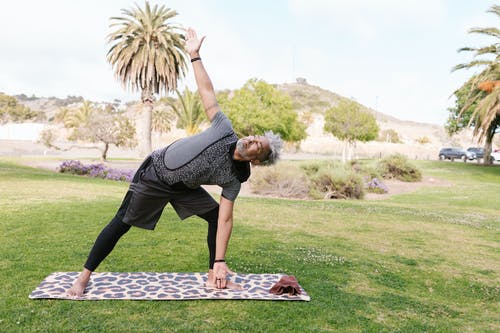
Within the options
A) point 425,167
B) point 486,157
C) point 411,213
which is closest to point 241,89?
point 425,167

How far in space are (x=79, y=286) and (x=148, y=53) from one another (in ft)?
95.4

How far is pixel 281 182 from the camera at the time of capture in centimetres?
1889

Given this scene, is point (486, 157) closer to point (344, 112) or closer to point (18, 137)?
point (344, 112)

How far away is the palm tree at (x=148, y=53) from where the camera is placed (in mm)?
31500

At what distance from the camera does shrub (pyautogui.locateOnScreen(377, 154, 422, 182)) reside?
2716 centimetres

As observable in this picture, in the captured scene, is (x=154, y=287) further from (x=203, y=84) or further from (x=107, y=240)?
(x=203, y=84)

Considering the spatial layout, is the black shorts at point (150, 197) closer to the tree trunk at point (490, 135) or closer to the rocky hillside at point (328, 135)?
the tree trunk at point (490, 135)

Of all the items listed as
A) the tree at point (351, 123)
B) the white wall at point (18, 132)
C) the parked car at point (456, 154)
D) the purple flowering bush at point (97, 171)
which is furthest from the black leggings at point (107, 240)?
the white wall at point (18, 132)

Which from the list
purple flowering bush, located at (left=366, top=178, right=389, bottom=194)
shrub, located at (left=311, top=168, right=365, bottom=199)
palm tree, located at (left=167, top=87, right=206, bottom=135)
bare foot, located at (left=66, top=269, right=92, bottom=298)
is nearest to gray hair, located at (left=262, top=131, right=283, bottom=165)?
bare foot, located at (left=66, top=269, right=92, bottom=298)

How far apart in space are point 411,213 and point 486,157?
27984 mm

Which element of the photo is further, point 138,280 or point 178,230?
point 178,230

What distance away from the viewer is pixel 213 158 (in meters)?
4.04

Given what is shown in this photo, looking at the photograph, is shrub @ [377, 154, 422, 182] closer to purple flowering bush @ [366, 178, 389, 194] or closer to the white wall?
purple flowering bush @ [366, 178, 389, 194]

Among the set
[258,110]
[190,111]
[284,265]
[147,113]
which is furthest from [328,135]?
[284,265]
